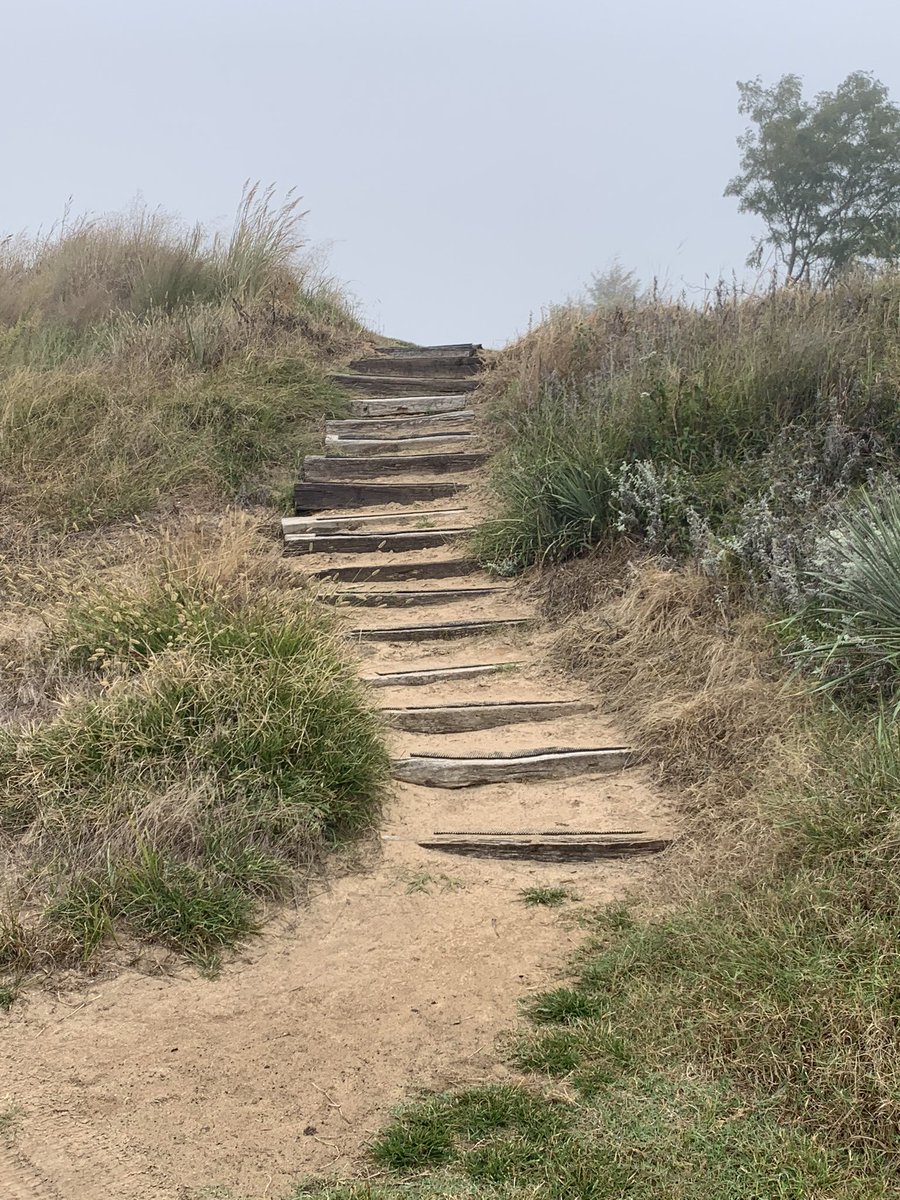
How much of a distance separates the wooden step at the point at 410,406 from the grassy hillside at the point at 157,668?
303 mm

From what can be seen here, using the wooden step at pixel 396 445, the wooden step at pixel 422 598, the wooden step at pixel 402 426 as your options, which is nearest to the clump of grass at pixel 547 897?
the wooden step at pixel 422 598

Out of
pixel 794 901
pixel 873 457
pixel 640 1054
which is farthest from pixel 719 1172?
pixel 873 457

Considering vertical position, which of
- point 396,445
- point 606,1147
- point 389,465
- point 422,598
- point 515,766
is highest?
point 396,445

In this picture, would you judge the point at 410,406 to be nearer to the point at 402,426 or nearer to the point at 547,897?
the point at 402,426

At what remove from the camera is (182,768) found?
3723 mm

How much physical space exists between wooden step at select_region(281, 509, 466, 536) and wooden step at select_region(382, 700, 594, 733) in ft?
8.25

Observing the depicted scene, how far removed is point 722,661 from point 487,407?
4777 millimetres

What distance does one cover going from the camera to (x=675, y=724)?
4.44 m

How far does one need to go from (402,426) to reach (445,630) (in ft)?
11.3

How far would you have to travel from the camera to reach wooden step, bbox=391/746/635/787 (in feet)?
14.6

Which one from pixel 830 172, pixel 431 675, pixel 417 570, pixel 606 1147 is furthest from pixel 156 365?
pixel 830 172

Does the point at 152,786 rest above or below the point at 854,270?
below

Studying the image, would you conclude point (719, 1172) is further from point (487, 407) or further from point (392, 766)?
point (487, 407)

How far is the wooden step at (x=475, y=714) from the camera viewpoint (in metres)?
4.88
